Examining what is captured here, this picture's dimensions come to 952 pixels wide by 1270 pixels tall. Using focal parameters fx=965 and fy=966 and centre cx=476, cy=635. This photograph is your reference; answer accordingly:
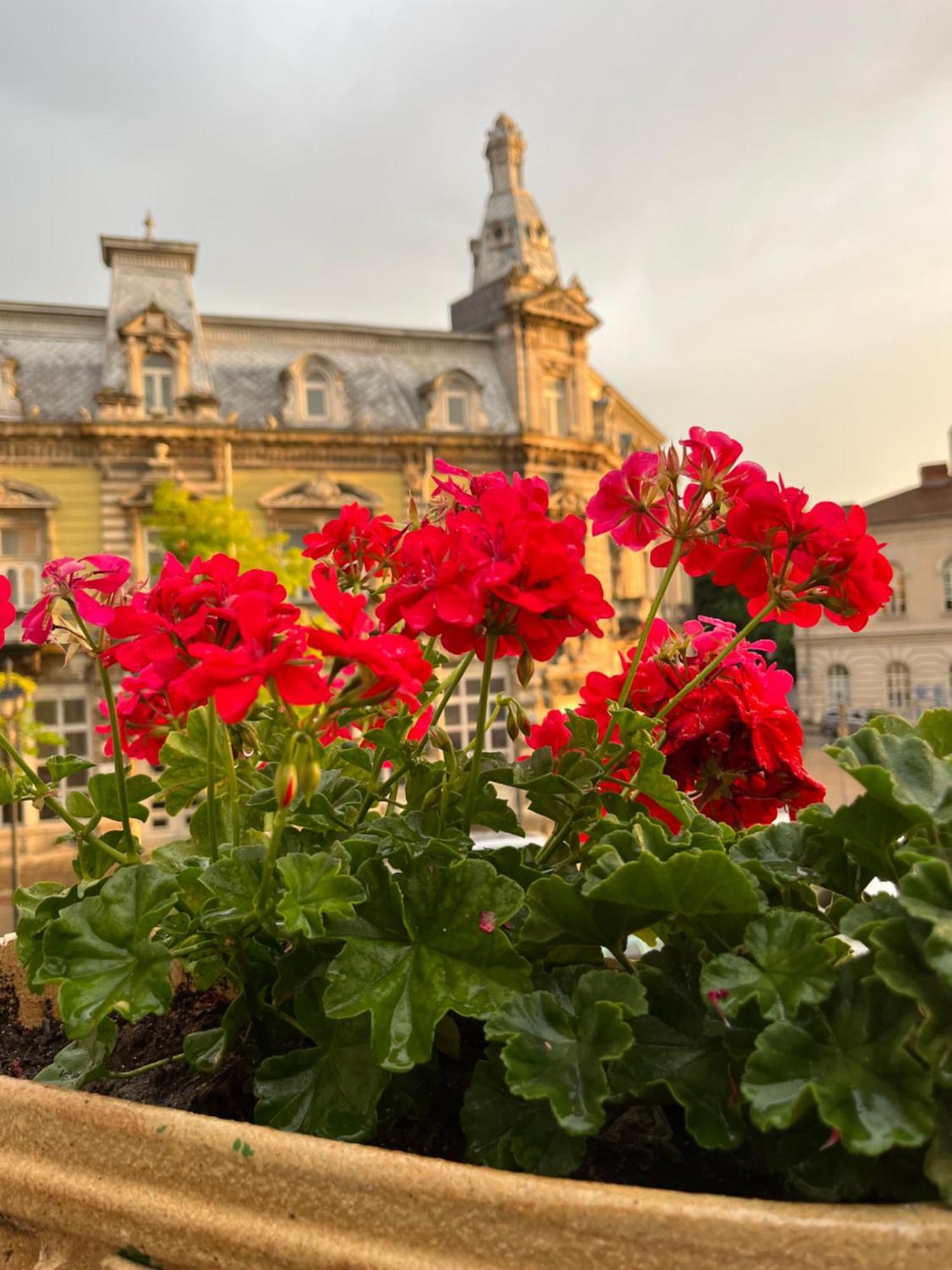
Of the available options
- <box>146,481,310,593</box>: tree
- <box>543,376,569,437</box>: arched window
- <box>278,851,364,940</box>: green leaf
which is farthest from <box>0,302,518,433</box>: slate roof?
<box>278,851,364,940</box>: green leaf

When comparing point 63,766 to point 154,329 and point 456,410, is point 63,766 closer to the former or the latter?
point 154,329

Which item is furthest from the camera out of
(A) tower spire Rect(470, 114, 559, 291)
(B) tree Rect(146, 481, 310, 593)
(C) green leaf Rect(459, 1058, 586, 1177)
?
(A) tower spire Rect(470, 114, 559, 291)

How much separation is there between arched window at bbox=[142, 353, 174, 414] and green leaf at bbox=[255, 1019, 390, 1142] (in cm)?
846

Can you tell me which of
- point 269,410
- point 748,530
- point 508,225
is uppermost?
point 508,225

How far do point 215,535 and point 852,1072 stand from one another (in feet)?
23.7

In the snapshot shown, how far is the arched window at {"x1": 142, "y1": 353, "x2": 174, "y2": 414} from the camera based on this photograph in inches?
328

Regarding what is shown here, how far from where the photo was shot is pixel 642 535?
73 centimetres

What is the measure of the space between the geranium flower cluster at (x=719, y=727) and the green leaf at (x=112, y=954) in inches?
11.9

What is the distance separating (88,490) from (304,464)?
1809 millimetres

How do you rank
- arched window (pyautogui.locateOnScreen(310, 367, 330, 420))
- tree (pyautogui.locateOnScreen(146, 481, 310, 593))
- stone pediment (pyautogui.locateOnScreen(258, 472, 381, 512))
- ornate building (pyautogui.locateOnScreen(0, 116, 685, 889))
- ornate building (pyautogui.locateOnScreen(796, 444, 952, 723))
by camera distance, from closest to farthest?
ornate building (pyautogui.locateOnScreen(796, 444, 952, 723)), tree (pyautogui.locateOnScreen(146, 481, 310, 593)), ornate building (pyautogui.locateOnScreen(0, 116, 685, 889)), stone pediment (pyautogui.locateOnScreen(258, 472, 381, 512)), arched window (pyautogui.locateOnScreen(310, 367, 330, 420))

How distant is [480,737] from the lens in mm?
645

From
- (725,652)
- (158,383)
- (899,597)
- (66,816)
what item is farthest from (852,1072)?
(158,383)

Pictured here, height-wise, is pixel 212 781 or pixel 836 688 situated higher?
pixel 212 781

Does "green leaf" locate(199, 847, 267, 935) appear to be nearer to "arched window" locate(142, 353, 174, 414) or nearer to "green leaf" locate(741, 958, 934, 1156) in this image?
"green leaf" locate(741, 958, 934, 1156)
